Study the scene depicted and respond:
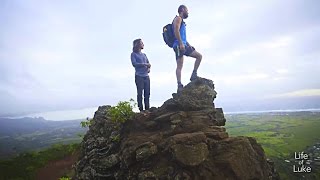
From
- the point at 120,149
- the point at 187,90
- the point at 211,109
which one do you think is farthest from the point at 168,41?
the point at 120,149

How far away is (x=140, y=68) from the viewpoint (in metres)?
15.0

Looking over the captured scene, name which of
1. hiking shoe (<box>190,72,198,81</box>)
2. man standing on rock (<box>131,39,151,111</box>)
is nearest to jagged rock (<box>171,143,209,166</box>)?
man standing on rock (<box>131,39,151,111</box>)

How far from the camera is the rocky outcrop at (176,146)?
10711mm

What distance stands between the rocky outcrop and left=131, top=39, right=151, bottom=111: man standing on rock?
1363 mm

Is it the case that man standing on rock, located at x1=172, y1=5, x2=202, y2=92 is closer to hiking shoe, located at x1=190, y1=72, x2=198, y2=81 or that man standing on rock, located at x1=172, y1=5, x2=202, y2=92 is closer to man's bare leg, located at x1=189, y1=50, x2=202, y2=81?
man's bare leg, located at x1=189, y1=50, x2=202, y2=81

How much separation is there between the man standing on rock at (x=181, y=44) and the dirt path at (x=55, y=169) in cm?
1695

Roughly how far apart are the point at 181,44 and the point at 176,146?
5.52 metres

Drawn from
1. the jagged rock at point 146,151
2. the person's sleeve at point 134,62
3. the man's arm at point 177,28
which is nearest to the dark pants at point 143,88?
the person's sleeve at point 134,62

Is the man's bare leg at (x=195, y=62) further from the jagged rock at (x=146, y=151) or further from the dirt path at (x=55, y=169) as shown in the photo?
the dirt path at (x=55, y=169)

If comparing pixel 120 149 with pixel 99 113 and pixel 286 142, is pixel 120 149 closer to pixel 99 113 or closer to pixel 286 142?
pixel 99 113

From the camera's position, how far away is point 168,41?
14406 mm

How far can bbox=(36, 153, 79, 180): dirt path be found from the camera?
25741 mm

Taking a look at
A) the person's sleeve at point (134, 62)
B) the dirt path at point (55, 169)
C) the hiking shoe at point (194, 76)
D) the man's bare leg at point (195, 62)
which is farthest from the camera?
the dirt path at point (55, 169)

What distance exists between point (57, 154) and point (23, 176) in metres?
6.30
